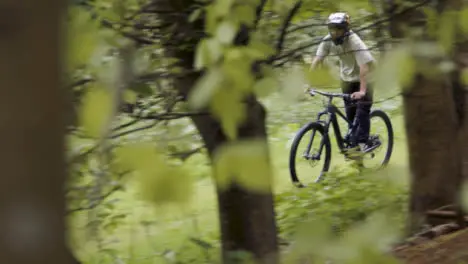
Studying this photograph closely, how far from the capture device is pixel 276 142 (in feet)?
25.8

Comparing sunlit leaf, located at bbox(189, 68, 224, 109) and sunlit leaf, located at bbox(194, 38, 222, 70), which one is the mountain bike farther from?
sunlit leaf, located at bbox(189, 68, 224, 109)

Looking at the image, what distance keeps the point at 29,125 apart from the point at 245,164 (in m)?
0.55

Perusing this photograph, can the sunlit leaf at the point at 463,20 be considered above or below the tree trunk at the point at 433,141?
above

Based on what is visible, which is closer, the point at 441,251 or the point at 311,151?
the point at 441,251

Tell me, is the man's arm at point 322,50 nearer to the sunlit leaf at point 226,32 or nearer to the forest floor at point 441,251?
the sunlit leaf at point 226,32

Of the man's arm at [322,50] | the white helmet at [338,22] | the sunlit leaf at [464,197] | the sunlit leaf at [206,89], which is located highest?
the white helmet at [338,22]

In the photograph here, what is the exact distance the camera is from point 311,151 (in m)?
7.94

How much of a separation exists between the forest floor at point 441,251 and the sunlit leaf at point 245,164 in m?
2.94

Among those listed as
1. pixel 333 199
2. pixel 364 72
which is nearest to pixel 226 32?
pixel 364 72

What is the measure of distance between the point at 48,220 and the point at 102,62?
748mm

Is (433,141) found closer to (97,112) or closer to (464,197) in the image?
(464,197)

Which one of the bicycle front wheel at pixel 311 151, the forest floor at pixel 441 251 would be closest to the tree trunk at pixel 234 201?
the forest floor at pixel 441 251

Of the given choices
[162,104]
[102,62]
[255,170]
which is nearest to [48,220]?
[255,170]

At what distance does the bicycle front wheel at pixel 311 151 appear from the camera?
7723 mm
